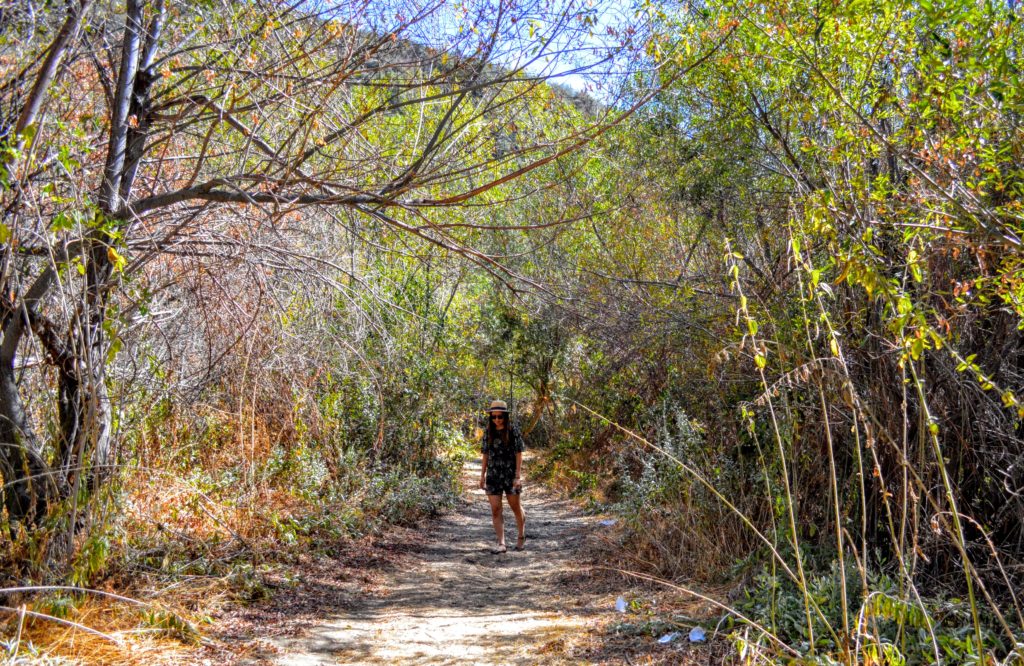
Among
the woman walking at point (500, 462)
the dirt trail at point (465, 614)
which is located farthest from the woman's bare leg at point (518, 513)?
the dirt trail at point (465, 614)

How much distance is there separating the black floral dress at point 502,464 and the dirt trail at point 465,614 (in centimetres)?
82

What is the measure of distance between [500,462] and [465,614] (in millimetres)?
2822

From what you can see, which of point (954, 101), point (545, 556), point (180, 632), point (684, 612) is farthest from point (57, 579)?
point (954, 101)

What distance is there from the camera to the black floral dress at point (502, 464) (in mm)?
9336

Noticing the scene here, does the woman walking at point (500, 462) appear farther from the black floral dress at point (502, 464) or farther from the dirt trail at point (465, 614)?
the dirt trail at point (465, 614)

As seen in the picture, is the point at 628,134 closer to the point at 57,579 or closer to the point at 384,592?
the point at 384,592

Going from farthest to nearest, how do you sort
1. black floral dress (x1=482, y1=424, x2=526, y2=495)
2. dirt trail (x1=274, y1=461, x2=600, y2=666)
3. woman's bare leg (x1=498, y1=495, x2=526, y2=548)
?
woman's bare leg (x1=498, y1=495, x2=526, y2=548) < black floral dress (x1=482, y1=424, x2=526, y2=495) < dirt trail (x1=274, y1=461, x2=600, y2=666)

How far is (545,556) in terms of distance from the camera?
30.8 feet

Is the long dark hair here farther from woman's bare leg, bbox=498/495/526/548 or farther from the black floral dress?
woman's bare leg, bbox=498/495/526/548

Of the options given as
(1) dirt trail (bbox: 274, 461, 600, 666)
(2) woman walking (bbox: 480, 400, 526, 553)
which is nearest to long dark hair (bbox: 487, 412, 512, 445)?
(2) woman walking (bbox: 480, 400, 526, 553)

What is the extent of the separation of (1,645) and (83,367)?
1.94 metres

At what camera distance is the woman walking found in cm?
935

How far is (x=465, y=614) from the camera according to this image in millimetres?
6719

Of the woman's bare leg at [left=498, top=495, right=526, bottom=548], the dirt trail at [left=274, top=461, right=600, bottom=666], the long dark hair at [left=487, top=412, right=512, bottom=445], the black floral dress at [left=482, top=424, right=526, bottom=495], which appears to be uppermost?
the long dark hair at [left=487, top=412, right=512, bottom=445]
